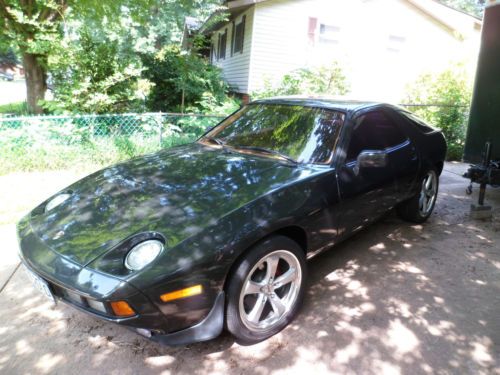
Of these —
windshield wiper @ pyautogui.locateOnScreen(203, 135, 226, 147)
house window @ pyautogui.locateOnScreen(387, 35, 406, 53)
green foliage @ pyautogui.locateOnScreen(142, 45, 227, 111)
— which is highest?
house window @ pyautogui.locateOnScreen(387, 35, 406, 53)

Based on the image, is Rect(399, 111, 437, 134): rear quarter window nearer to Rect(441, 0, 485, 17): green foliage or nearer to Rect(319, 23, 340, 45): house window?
Rect(319, 23, 340, 45): house window

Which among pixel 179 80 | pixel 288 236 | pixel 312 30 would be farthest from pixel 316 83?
pixel 288 236

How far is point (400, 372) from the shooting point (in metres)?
2.41

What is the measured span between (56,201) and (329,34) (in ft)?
44.8

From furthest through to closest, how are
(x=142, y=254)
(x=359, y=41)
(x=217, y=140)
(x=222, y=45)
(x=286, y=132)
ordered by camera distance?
(x=222, y=45) → (x=359, y=41) → (x=217, y=140) → (x=286, y=132) → (x=142, y=254)

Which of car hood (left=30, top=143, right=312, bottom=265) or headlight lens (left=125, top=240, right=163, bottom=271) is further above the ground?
car hood (left=30, top=143, right=312, bottom=265)

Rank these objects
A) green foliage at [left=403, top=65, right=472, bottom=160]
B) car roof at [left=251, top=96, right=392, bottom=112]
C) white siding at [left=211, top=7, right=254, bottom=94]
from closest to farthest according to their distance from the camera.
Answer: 1. car roof at [left=251, top=96, right=392, bottom=112]
2. green foliage at [left=403, top=65, right=472, bottom=160]
3. white siding at [left=211, top=7, right=254, bottom=94]

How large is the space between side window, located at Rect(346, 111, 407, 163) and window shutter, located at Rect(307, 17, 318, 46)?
11.3 m

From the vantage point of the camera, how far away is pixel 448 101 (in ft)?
30.7

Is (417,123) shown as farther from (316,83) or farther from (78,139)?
(316,83)

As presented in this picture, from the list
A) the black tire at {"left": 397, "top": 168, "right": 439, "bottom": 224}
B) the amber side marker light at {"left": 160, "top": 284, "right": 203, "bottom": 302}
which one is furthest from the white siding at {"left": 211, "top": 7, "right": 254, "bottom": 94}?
the amber side marker light at {"left": 160, "top": 284, "right": 203, "bottom": 302}

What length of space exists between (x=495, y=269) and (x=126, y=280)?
3475 millimetres

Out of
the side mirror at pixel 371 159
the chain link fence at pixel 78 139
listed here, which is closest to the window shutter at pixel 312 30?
the chain link fence at pixel 78 139

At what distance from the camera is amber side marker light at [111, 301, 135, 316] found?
207 centimetres
